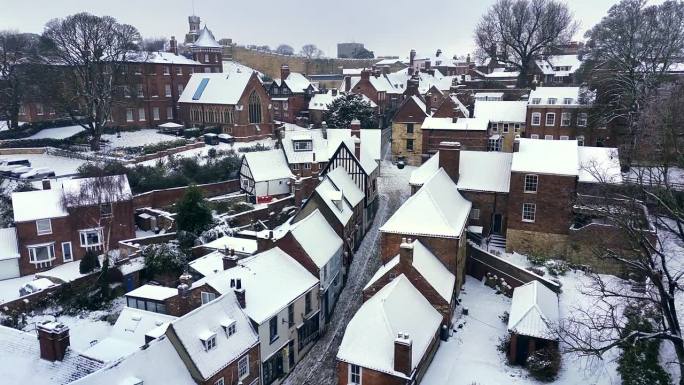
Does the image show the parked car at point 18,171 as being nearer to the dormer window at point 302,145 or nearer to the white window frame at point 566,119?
the dormer window at point 302,145

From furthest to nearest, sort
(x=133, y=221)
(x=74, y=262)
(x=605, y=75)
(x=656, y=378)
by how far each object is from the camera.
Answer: (x=605, y=75) → (x=133, y=221) → (x=74, y=262) → (x=656, y=378)

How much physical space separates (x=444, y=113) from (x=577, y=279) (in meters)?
26.2

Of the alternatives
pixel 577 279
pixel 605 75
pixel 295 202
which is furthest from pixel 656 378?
pixel 605 75

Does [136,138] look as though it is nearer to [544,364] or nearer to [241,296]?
[241,296]

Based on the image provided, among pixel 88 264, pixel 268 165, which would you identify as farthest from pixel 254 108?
pixel 88 264

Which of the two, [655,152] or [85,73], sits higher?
[85,73]

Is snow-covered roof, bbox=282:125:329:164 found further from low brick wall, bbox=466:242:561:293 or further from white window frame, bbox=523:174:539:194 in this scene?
white window frame, bbox=523:174:539:194

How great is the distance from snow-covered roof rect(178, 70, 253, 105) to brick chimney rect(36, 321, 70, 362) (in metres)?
42.5

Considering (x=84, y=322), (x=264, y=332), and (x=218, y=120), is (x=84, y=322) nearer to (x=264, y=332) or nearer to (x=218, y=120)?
(x=264, y=332)

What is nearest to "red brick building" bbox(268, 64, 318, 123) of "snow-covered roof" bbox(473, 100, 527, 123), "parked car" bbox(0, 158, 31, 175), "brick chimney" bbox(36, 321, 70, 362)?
"snow-covered roof" bbox(473, 100, 527, 123)

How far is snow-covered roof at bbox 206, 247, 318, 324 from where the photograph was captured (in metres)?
25.5

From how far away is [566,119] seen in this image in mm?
51250

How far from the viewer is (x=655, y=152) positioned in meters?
32.0

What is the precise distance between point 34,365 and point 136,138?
140 feet
